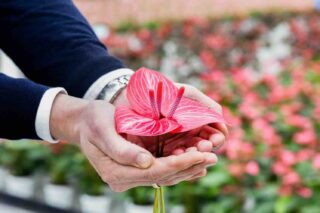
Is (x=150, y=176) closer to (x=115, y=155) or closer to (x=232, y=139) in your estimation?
(x=115, y=155)

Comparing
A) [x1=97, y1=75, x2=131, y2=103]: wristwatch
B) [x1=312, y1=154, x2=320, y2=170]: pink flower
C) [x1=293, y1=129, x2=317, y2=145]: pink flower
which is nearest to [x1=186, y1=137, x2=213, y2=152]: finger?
[x1=97, y1=75, x2=131, y2=103]: wristwatch

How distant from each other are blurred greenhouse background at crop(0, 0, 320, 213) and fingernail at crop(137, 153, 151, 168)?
91.4 inches

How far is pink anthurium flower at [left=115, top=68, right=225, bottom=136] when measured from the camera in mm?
785

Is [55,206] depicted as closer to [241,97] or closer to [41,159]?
[41,159]

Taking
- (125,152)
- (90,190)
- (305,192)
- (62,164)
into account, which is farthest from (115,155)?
(62,164)

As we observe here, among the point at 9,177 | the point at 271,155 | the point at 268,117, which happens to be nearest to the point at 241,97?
the point at 268,117

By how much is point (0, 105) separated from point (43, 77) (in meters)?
0.24

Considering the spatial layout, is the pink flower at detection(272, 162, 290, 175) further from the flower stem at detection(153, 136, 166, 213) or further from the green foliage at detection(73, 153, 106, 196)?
the flower stem at detection(153, 136, 166, 213)

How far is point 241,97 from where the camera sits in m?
4.46

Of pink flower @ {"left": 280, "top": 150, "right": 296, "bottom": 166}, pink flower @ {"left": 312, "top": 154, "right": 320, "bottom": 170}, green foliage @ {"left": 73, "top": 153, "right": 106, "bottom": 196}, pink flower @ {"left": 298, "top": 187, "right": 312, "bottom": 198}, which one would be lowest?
green foliage @ {"left": 73, "top": 153, "right": 106, "bottom": 196}

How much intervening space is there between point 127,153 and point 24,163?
3869 mm

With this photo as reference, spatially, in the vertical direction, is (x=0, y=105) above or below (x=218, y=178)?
above

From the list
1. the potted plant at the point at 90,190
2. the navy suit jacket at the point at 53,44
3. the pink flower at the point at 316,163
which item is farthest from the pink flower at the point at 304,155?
the navy suit jacket at the point at 53,44

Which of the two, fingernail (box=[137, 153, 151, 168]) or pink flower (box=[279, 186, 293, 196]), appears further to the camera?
pink flower (box=[279, 186, 293, 196])
